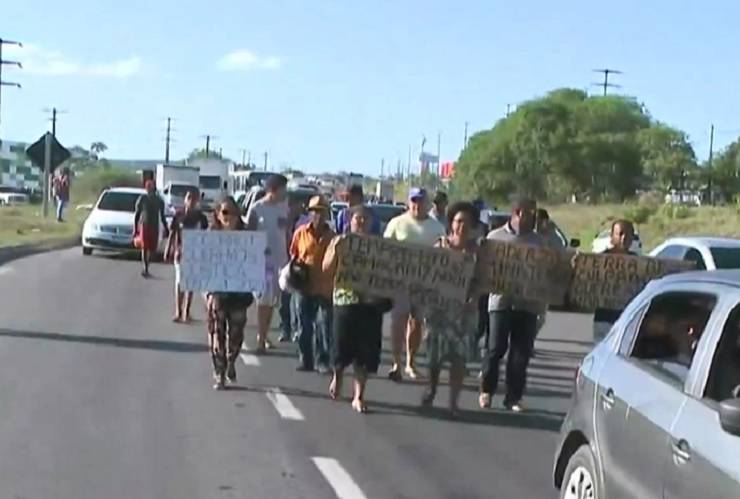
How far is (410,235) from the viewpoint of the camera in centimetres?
1374

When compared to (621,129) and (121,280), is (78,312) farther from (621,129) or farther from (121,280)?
(621,129)

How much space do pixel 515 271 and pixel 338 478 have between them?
133 inches

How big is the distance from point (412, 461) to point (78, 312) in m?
10.7

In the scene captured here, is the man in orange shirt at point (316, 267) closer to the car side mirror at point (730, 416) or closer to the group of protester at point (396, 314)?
the group of protester at point (396, 314)

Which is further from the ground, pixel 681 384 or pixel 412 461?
pixel 681 384

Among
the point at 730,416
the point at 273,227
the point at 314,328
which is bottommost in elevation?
the point at 314,328

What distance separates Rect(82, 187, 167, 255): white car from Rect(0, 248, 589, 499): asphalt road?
16.0 m

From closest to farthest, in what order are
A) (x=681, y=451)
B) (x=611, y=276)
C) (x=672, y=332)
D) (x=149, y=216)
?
(x=681, y=451)
(x=672, y=332)
(x=611, y=276)
(x=149, y=216)

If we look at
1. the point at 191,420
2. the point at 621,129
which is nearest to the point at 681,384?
the point at 191,420

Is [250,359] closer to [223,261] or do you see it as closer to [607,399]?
[223,261]

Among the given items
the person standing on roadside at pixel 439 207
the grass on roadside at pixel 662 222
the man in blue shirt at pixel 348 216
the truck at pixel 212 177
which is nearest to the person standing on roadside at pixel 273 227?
the man in blue shirt at pixel 348 216

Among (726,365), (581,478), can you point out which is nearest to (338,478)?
(581,478)

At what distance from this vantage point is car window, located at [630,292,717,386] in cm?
667

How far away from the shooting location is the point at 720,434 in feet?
18.8
